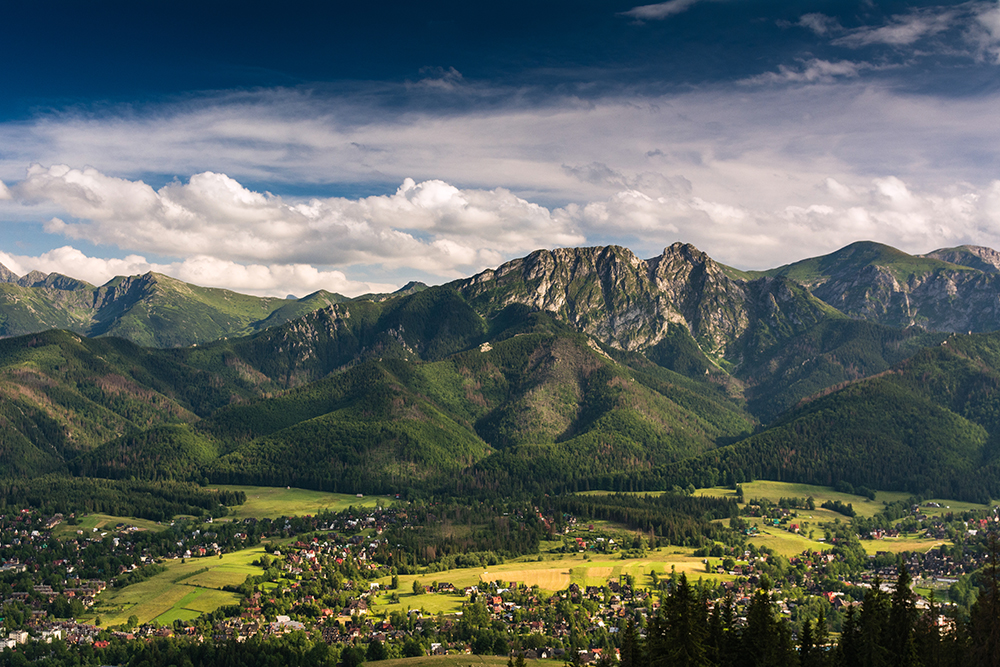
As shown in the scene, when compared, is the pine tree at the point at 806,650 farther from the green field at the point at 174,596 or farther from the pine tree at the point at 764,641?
the green field at the point at 174,596

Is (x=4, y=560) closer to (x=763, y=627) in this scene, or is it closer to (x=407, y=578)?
(x=407, y=578)

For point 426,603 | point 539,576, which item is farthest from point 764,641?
point 539,576

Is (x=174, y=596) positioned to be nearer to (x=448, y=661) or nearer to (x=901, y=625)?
(x=448, y=661)

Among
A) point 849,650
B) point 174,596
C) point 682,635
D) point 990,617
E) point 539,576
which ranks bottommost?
point 174,596

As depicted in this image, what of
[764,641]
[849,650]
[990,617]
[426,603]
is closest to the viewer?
[990,617]

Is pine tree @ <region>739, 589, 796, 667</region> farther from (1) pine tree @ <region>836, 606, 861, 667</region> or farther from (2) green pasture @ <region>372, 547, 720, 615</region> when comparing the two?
(2) green pasture @ <region>372, 547, 720, 615</region>

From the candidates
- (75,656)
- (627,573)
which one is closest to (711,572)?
(627,573)

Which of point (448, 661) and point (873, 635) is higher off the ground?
point (873, 635)

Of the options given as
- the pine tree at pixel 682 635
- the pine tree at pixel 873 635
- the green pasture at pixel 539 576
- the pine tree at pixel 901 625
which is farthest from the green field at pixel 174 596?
the pine tree at pixel 901 625
